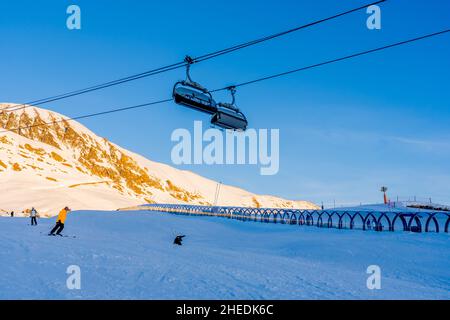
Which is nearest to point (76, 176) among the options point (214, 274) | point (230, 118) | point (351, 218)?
point (351, 218)

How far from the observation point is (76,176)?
325ft

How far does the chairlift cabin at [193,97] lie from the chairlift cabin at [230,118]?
0.26m

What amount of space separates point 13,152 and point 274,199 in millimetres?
127504

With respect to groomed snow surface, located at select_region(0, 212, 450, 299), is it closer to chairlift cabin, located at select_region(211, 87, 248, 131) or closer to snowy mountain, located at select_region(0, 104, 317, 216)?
chairlift cabin, located at select_region(211, 87, 248, 131)

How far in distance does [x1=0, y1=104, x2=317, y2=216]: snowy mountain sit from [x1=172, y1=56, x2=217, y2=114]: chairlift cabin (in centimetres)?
2997

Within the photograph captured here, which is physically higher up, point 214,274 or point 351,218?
point 351,218

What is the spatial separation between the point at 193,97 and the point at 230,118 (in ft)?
5.47

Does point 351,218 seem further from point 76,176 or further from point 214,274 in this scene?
point 76,176

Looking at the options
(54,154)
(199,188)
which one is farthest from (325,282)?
(199,188)

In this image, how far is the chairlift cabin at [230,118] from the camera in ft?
43.1

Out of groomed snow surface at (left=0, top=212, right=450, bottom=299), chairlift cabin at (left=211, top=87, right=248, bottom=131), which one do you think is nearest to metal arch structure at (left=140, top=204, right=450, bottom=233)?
groomed snow surface at (left=0, top=212, right=450, bottom=299)

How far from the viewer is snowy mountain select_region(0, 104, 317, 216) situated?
71188mm

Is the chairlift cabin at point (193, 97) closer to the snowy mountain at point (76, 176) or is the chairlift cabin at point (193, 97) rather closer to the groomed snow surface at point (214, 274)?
the groomed snow surface at point (214, 274)
